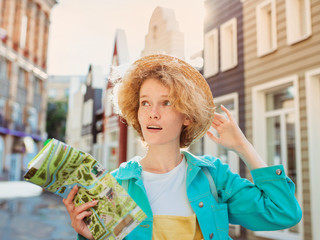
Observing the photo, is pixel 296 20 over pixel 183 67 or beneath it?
over

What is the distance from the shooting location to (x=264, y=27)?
4.24m

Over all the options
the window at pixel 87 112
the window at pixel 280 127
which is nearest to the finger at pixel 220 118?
the window at pixel 280 127

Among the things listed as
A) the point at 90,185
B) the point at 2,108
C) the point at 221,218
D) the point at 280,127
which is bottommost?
the point at 221,218

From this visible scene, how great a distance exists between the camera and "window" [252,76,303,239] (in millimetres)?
3680

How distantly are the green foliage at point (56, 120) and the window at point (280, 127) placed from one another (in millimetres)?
19627

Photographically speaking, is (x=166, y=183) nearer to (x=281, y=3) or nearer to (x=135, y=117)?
(x=135, y=117)

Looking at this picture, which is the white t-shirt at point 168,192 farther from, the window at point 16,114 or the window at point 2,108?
the window at point 16,114

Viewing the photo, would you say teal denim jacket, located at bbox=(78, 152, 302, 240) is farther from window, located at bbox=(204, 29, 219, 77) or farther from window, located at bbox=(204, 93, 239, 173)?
window, located at bbox=(204, 29, 219, 77)

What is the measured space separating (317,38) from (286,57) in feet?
1.69

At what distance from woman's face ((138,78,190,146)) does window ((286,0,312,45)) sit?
8.97 ft

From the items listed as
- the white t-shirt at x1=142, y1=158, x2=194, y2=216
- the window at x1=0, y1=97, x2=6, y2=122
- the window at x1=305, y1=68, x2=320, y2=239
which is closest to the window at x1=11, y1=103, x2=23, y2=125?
the window at x1=0, y1=97, x2=6, y2=122

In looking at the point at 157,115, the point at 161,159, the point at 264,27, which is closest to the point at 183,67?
the point at 157,115

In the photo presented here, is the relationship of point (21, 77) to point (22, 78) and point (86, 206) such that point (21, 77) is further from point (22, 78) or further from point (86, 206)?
point (86, 206)

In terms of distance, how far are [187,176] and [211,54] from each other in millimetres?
4198
